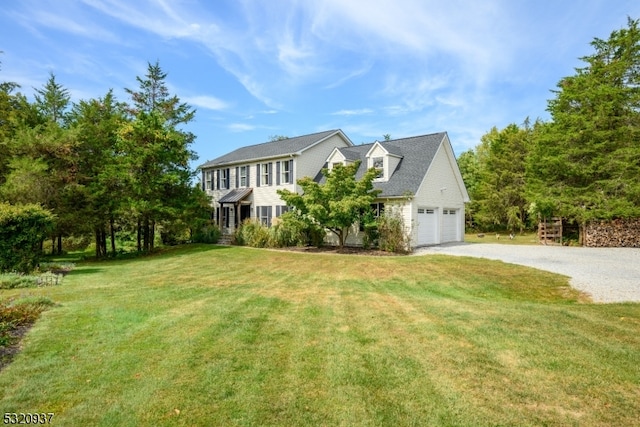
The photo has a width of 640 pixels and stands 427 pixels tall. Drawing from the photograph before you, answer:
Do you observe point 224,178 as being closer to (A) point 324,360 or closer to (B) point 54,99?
(B) point 54,99

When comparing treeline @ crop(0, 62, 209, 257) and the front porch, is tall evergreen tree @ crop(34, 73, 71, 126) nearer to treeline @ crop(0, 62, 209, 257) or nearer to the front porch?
treeline @ crop(0, 62, 209, 257)

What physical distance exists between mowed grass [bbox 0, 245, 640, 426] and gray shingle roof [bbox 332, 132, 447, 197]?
1102 centimetres

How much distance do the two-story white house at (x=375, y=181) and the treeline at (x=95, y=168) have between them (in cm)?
430

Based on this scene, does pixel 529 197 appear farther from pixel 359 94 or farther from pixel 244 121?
pixel 244 121

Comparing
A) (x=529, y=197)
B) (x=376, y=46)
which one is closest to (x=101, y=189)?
(x=376, y=46)

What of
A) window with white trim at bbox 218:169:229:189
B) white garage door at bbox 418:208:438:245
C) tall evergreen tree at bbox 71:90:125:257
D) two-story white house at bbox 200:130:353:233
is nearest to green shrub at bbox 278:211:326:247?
two-story white house at bbox 200:130:353:233

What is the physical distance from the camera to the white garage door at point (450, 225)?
71.9 ft

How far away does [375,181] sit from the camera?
818 inches

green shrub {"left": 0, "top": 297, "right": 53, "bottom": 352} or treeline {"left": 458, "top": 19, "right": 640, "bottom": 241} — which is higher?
treeline {"left": 458, "top": 19, "right": 640, "bottom": 241}

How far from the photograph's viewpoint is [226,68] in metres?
16.3

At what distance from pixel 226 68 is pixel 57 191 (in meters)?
10.9

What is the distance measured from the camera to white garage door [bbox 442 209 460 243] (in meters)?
21.9

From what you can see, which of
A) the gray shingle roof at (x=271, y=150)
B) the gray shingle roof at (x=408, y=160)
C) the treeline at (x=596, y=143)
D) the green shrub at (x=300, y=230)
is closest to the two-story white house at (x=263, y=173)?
the gray shingle roof at (x=271, y=150)

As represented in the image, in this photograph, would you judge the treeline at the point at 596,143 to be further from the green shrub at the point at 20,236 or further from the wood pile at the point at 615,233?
the green shrub at the point at 20,236
